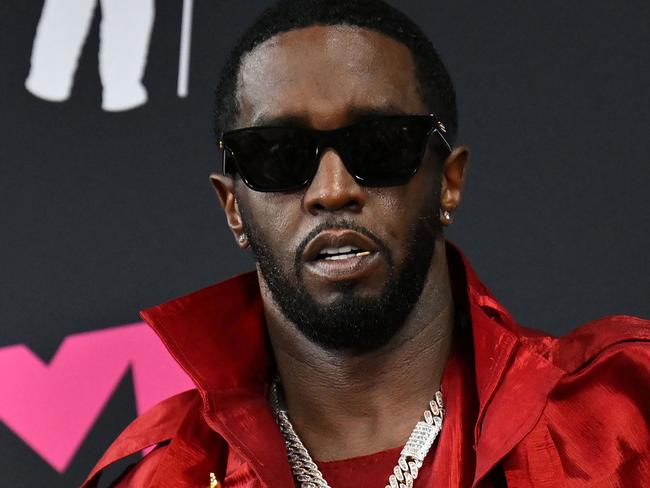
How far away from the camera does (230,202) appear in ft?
4.58

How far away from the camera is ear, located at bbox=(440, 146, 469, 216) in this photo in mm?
1330

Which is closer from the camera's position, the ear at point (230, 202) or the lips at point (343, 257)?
the lips at point (343, 257)

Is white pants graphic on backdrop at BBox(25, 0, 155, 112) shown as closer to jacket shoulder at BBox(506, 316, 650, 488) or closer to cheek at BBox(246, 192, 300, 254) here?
cheek at BBox(246, 192, 300, 254)

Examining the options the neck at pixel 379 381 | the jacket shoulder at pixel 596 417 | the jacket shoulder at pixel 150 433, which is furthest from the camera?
the jacket shoulder at pixel 150 433

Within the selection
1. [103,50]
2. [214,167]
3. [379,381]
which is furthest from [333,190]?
[103,50]

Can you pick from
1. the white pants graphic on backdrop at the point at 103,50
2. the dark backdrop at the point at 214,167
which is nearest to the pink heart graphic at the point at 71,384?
the dark backdrop at the point at 214,167

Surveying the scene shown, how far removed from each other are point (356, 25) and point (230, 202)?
0.27m

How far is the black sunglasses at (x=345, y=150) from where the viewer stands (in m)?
1.22

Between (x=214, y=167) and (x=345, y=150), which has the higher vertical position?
(x=345, y=150)

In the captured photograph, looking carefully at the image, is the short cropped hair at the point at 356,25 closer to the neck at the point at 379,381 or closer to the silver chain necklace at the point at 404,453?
the neck at the point at 379,381

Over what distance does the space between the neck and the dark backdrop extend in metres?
0.39

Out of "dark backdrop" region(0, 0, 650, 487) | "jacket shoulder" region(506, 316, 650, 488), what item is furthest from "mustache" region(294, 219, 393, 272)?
"dark backdrop" region(0, 0, 650, 487)

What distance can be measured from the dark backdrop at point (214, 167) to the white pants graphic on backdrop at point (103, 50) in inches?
0.6

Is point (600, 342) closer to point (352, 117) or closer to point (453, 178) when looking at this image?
point (453, 178)
